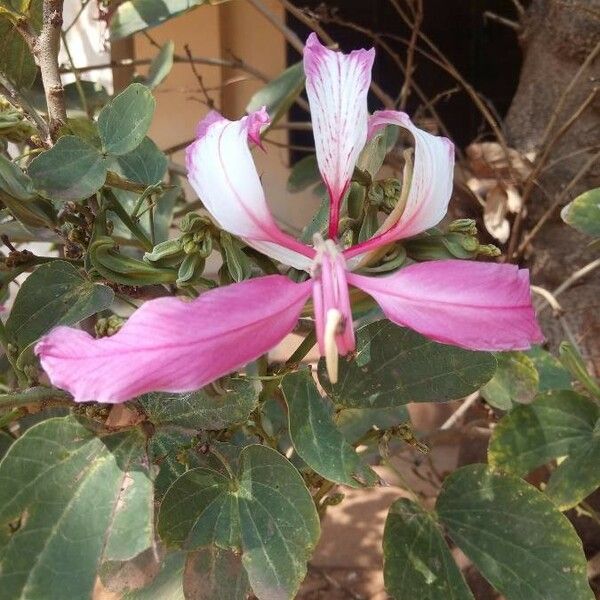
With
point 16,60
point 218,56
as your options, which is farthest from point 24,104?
point 218,56

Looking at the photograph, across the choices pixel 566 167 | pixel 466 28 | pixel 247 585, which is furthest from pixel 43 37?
pixel 466 28

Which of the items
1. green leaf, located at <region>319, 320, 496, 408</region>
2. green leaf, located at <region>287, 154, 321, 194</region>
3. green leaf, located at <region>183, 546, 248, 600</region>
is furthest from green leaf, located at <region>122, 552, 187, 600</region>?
green leaf, located at <region>287, 154, 321, 194</region>

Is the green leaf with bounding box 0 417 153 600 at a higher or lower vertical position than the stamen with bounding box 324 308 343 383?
lower

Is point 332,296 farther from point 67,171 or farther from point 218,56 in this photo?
point 218,56

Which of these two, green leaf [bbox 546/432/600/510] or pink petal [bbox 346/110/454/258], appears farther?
green leaf [bbox 546/432/600/510]

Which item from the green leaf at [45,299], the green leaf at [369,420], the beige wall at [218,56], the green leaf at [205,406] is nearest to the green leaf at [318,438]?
the green leaf at [205,406]

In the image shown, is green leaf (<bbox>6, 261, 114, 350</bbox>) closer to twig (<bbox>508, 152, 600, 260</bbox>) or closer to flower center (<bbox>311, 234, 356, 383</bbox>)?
flower center (<bbox>311, 234, 356, 383</bbox>)
